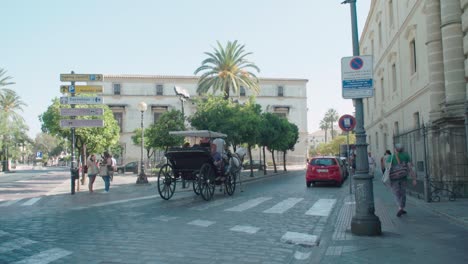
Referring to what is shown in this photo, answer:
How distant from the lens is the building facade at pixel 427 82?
45.1 ft

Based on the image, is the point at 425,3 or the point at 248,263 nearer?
the point at 248,263

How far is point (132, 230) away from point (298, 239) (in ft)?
10.6

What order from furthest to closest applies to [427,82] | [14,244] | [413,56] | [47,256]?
1. [413,56]
2. [427,82]
3. [14,244]
4. [47,256]

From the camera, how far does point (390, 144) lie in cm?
2905

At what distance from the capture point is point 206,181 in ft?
44.7

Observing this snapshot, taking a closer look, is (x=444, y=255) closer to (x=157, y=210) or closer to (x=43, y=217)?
(x=157, y=210)

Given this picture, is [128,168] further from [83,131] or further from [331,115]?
[331,115]

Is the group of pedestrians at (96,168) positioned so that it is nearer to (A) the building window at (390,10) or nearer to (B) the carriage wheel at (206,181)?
(B) the carriage wheel at (206,181)

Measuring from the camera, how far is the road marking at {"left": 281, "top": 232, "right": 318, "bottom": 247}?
713cm

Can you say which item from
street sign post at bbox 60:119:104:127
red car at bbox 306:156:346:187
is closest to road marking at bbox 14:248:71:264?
street sign post at bbox 60:119:104:127

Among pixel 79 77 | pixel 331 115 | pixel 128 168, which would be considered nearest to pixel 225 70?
pixel 128 168

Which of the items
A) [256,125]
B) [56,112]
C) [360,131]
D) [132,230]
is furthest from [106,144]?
[360,131]

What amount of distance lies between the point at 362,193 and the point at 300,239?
1.52m

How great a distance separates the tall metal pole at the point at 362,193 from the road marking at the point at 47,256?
5.05 m
